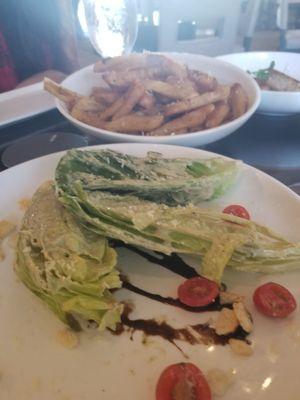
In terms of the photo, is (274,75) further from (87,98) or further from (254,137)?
(87,98)

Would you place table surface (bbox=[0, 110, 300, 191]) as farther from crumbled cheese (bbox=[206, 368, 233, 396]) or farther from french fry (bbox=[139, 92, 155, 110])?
crumbled cheese (bbox=[206, 368, 233, 396])

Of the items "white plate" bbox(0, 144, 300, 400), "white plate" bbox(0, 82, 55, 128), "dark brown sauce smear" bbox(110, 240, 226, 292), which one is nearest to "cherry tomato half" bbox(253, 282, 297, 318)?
"white plate" bbox(0, 144, 300, 400)

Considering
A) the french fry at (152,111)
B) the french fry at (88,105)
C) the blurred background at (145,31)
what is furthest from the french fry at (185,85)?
the blurred background at (145,31)

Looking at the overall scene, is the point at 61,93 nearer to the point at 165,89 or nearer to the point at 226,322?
the point at 165,89

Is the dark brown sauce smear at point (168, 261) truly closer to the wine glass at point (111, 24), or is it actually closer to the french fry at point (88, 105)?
the french fry at point (88, 105)

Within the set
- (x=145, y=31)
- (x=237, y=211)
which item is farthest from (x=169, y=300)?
(x=145, y=31)

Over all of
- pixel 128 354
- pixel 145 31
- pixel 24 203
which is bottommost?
pixel 128 354

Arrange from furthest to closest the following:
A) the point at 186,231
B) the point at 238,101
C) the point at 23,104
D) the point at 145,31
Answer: the point at 145,31, the point at 23,104, the point at 238,101, the point at 186,231
